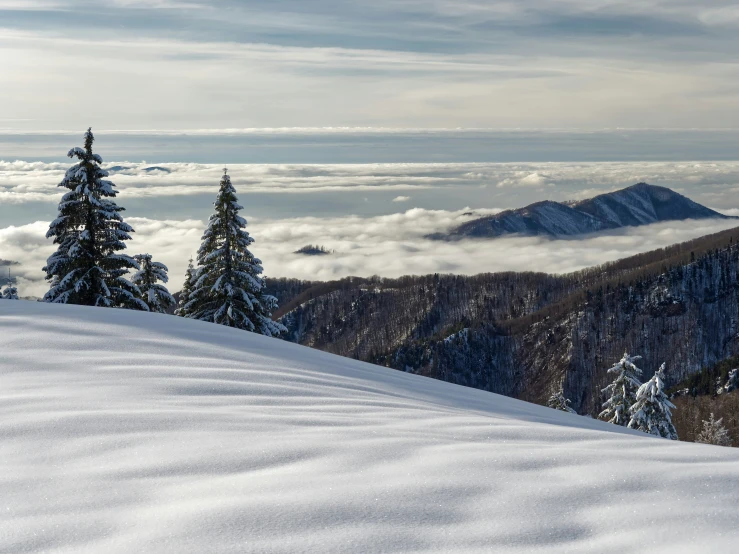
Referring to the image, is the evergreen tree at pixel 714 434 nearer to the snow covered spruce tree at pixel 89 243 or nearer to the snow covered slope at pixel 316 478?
the snow covered spruce tree at pixel 89 243

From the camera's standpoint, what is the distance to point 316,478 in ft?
12.4

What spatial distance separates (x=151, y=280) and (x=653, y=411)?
24496mm

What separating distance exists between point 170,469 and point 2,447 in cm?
134

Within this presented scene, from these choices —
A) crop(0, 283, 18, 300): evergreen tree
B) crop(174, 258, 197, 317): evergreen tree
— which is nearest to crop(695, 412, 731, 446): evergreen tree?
crop(174, 258, 197, 317): evergreen tree

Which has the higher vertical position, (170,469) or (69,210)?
(69,210)

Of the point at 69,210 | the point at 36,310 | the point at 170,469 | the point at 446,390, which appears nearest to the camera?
the point at 170,469

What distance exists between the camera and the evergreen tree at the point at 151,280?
2780cm

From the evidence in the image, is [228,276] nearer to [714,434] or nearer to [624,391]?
[624,391]

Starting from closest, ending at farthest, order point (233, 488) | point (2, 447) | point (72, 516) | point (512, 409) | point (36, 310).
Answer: point (72, 516), point (233, 488), point (2, 447), point (512, 409), point (36, 310)

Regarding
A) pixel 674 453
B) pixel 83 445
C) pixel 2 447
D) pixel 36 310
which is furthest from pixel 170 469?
pixel 36 310

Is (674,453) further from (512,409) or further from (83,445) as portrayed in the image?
(512,409)

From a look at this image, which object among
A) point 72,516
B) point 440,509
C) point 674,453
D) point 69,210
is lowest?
point 72,516

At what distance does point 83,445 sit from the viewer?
4441 mm

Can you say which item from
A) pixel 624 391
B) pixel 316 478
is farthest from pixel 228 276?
pixel 316 478
